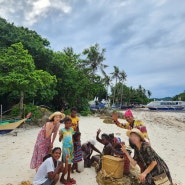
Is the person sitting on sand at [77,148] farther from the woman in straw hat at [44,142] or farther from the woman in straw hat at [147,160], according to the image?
the woman in straw hat at [147,160]

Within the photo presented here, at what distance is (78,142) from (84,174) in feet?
2.67

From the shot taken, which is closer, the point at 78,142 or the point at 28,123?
the point at 78,142

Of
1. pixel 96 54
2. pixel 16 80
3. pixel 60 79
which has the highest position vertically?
pixel 96 54

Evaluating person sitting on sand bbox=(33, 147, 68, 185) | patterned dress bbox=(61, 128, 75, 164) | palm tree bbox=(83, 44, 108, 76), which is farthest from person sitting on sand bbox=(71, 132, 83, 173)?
palm tree bbox=(83, 44, 108, 76)

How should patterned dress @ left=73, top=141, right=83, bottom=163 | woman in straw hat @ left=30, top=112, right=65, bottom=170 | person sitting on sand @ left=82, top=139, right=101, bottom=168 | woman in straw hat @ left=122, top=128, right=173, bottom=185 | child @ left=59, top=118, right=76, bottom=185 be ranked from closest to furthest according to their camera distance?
woman in straw hat @ left=122, top=128, right=173, bottom=185 → woman in straw hat @ left=30, top=112, right=65, bottom=170 → child @ left=59, top=118, right=76, bottom=185 → patterned dress @ left=73, top=141, right=83, bottom=163 → person sitting on sand @ left=82, top=139, right=101, bottom=168

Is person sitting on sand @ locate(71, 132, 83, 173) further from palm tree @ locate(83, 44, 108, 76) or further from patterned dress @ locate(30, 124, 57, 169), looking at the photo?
palm tree @ locate(83, 44, 108, 76)

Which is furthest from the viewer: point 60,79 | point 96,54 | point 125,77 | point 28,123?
point 125,77

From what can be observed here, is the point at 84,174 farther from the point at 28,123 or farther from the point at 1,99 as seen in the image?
the point at 1,99

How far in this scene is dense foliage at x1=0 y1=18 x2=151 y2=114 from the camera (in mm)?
10812

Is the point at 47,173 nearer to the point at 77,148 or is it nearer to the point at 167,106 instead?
Answer: the point at 77,148

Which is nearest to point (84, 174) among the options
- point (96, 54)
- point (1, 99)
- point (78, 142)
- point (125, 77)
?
point (78, 142)

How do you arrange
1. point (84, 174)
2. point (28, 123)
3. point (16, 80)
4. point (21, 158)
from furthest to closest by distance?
point (28, 123), point (16, 80), point (21, 158), point (84, 174)

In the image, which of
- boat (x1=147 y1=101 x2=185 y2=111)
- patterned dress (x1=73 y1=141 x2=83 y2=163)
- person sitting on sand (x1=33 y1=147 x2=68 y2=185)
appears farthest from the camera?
boat (x1=147 y1=101 x2=185 y2=111)

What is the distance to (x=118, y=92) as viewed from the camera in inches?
2403
